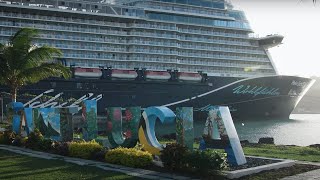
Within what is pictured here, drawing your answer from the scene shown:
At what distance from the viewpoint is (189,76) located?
178 ft

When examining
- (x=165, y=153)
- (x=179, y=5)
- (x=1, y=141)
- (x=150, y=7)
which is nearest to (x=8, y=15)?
(x=150, y=7)

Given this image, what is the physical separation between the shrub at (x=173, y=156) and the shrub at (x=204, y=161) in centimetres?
24

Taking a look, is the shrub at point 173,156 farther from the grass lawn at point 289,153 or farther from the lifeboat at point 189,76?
the lifeboat at point 189,76

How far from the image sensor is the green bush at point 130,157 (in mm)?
12820

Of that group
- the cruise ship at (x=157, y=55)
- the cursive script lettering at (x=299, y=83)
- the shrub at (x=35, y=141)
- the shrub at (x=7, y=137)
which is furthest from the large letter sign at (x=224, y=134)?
the cursive script lettering at (x=299, y=83)

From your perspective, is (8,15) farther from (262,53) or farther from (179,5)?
(262,53)

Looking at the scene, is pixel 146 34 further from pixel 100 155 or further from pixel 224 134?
pixel 224 134

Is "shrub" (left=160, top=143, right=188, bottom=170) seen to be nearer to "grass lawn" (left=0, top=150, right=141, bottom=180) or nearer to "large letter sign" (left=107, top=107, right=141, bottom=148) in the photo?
"grass lawn" (left=0, top=150, right=141, bottom=180)

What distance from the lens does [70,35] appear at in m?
50.4

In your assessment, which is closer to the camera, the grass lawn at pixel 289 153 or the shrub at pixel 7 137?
the grass lawn at pixel 289 153

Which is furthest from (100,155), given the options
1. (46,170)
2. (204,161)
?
(204,161)

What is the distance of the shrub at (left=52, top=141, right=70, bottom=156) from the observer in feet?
51.3

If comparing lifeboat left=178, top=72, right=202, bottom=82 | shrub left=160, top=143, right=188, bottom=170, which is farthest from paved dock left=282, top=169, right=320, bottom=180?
lifeboat left=178, top=72, right=202, bottom=82

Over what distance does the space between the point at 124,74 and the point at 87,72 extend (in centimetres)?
449
